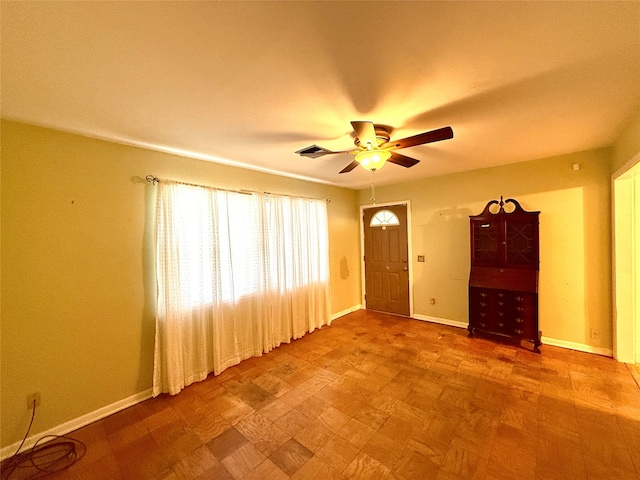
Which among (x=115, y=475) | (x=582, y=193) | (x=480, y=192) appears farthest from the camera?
(x=480, y=192)

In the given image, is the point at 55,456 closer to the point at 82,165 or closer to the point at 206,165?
the point at 82,165

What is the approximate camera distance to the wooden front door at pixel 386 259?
451cm

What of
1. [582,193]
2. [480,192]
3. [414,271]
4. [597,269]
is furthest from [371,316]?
[582,193]

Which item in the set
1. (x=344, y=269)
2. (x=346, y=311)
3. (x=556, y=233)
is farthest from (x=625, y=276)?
(x=346, y=311)

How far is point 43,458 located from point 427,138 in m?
3.64

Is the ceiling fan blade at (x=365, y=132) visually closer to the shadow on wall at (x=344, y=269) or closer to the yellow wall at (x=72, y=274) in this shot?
the yellow wall at (x=72, y=274)

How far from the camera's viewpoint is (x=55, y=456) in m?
1.81

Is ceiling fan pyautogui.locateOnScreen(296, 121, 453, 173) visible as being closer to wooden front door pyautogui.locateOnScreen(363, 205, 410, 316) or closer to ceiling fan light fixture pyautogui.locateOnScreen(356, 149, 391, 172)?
ceiling fan light fixture pyautogui.locateOnScreen(356, 149, 391, 172)

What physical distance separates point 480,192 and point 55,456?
5261mm

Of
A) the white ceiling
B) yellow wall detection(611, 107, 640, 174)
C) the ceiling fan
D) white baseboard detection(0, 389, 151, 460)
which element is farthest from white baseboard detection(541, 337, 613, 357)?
white baseboard detection(0, 389, 151, 460)

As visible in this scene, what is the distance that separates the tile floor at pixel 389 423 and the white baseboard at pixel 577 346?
156mm

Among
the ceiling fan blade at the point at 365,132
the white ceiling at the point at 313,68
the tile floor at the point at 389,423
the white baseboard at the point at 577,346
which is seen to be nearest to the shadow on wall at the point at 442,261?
the white baseboard at the point at 577,346

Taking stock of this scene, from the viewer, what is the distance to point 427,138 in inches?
71.4

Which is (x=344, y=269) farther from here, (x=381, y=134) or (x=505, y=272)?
(x=381, y=134)
